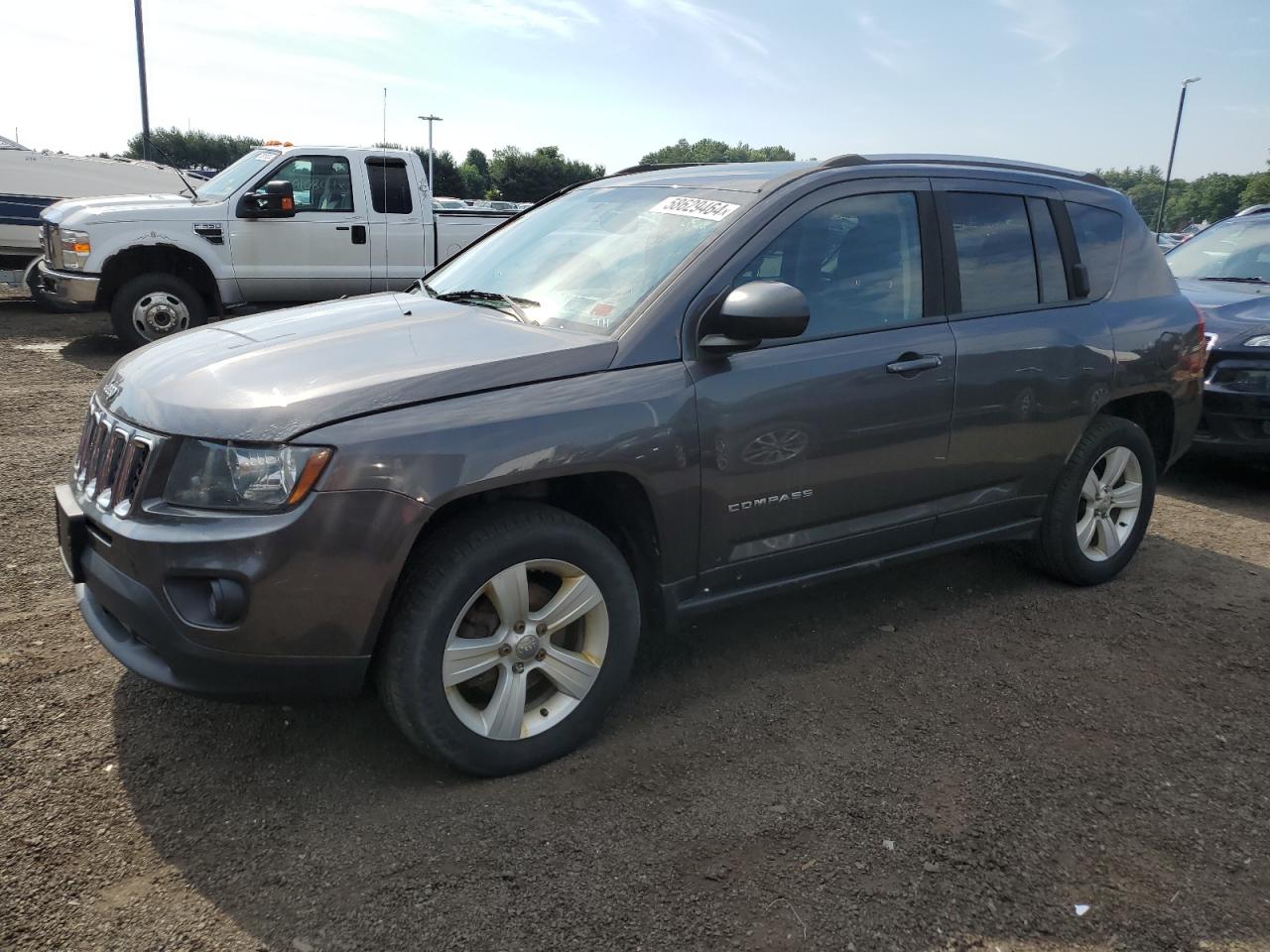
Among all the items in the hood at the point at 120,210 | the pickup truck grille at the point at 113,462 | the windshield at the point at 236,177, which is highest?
the windshield at the point at 236,177

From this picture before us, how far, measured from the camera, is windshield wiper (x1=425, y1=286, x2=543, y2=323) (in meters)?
3.36

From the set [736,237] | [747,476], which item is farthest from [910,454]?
[736,237]

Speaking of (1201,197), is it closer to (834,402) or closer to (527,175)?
(527,175)

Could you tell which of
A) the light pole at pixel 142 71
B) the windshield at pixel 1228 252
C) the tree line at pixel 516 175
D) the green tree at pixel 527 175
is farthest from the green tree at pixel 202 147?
the windshield at pixel 1228 252

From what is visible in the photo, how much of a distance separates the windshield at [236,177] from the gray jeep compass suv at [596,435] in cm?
672

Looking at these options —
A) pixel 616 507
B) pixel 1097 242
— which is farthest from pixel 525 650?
pixel 1097 242

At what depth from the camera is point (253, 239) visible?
972 cm

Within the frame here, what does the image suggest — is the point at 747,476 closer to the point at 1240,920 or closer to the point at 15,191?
the point at 1240,920

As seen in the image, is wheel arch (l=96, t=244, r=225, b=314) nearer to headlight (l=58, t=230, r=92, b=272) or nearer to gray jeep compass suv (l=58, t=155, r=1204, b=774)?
headlight (l=58, t=230, r=92, b=272)

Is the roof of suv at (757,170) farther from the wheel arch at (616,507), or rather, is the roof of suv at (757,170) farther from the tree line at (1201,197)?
the tree line at (1201,197)

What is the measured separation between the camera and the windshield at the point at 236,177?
9.80m

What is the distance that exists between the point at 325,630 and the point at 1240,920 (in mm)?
2400

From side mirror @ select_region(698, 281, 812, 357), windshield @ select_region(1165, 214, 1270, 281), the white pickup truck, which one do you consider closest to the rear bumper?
windshield @ select_region(1165, 214, 1270, 281)

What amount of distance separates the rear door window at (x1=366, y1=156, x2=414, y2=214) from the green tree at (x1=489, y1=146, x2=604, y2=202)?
199ft
